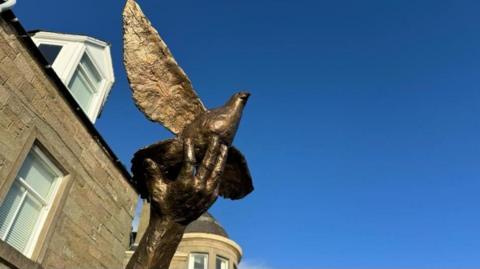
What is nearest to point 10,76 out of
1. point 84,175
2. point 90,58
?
point 84,175

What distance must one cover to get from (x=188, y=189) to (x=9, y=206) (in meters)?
5.09

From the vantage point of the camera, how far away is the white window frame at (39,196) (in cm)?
624

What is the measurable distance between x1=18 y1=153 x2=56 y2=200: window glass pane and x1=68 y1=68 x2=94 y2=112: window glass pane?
1966mm

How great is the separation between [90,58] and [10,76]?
3009mm

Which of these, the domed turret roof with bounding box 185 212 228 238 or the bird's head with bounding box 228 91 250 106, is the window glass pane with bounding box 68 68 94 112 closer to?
the bird's head with bounding box 228 91 250 106

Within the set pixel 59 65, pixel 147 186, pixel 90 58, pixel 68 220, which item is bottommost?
pixel 147 186

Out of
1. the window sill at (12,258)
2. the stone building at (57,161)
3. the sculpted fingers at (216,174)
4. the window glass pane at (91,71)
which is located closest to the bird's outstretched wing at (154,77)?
the sculpted fingers at (216,174)

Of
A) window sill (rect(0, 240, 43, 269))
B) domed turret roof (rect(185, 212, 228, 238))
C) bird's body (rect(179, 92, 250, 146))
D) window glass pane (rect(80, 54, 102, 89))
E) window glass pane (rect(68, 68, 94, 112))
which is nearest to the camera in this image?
bird's body (rect(179, 92, 250, 146))

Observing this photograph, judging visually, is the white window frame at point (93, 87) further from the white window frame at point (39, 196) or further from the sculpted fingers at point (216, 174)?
the sculpted fingers at point (216, 174)

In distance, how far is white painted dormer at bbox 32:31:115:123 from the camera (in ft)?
26.9

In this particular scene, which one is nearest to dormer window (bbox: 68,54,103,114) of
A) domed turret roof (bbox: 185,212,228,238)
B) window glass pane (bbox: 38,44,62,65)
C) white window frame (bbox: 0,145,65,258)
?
window glass pane (bbox: 38,44,62,65)

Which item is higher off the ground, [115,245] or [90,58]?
[90,58]

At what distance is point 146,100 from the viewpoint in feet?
10.1

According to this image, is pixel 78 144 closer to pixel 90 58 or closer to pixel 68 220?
pixel 68 220
